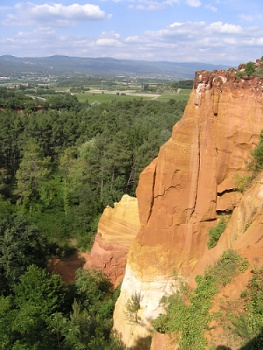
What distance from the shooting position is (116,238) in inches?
822

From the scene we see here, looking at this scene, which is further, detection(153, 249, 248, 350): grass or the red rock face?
the red rock face

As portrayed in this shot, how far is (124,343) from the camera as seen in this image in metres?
14.4

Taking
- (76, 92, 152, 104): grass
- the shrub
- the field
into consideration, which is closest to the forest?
the shrub

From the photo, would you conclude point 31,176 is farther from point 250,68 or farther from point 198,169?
point 250,68

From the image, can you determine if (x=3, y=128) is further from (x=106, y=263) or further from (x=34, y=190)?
(x=106, y=263)

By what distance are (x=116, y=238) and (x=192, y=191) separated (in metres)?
8.87

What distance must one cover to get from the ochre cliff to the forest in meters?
2.93

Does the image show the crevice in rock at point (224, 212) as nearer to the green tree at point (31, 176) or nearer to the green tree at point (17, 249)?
the green tree at point (17, 249)

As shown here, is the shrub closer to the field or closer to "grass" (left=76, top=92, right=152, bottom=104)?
the field

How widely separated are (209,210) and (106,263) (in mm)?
10028

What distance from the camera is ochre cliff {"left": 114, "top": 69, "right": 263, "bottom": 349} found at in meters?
12.4

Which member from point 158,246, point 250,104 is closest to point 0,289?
point 158,246

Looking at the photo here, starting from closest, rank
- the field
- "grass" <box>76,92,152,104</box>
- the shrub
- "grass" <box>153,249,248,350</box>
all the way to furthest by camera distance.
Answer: "grass" <box>153,249,248,350</box>
the shrub
the field
"grass" <box>76,92,152,104</box>

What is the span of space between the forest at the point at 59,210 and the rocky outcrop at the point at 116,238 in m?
1.06
